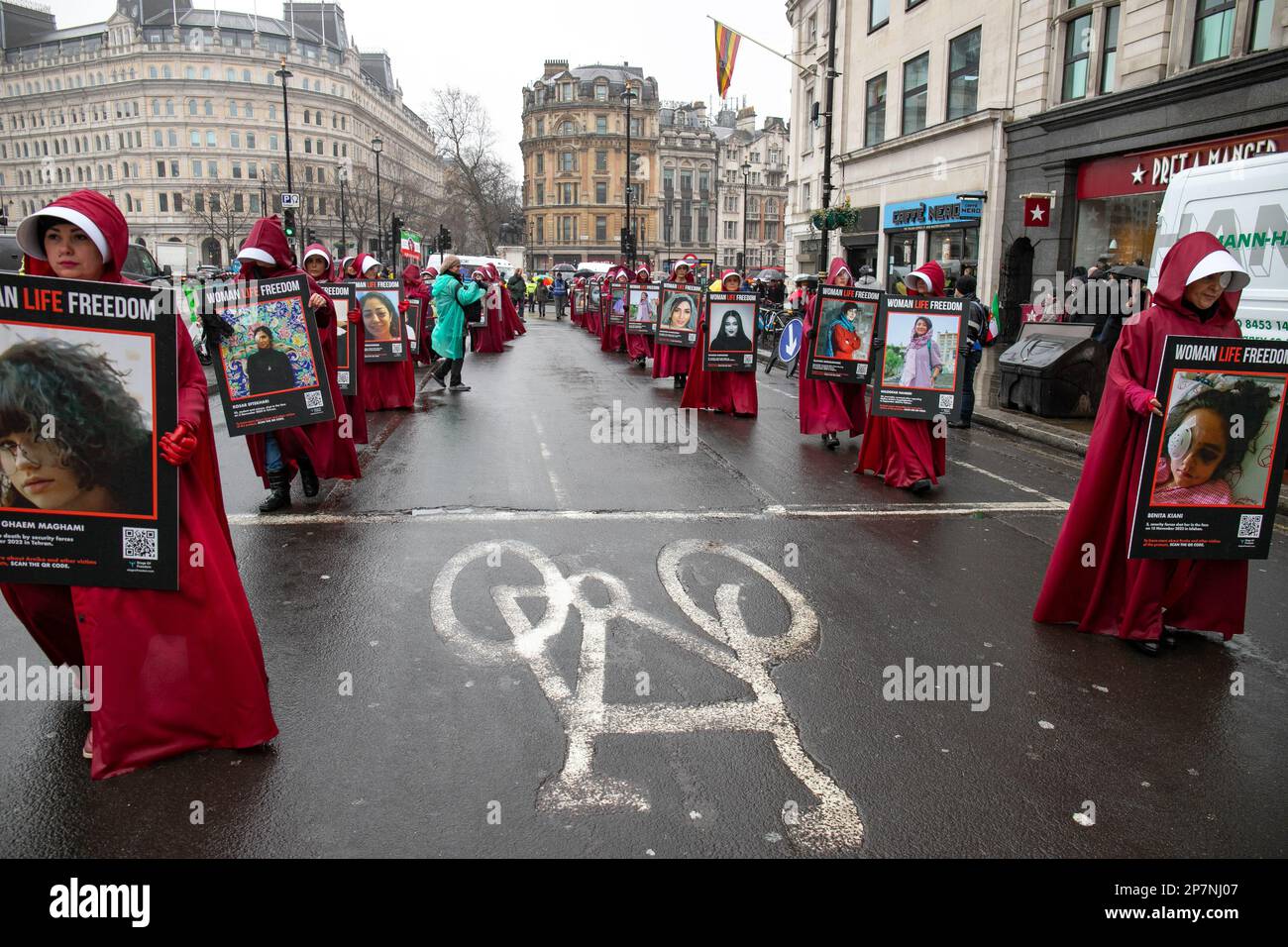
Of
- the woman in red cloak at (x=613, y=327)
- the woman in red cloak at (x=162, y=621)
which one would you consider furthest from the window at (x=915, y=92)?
the woman in red cloak at (x=162, y=621)

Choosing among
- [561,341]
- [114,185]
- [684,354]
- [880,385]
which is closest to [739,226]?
[114,185]

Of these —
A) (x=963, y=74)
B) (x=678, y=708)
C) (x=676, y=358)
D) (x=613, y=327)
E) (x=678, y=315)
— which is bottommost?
(x=678, y=708)

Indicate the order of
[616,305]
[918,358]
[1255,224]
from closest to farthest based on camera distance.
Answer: [918,358] → [1255,224] → [616,305]

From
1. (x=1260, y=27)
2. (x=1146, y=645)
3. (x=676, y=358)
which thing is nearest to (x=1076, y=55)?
(x=1260, y=27)

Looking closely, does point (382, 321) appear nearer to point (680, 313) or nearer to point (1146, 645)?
point (680, 313)

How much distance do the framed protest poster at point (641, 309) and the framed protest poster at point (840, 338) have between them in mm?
9352

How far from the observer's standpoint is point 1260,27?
16.0 meters

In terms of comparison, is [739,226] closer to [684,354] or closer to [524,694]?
[684,354]

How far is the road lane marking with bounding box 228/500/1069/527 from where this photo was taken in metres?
7.25

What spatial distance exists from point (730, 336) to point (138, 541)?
397 inches

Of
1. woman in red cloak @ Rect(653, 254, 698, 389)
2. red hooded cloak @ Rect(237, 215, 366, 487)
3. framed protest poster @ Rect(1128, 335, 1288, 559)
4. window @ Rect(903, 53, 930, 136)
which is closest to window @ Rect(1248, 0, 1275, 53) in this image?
woman in red cloak @ Rect(653, 254, 698, 389)

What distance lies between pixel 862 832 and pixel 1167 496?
2.74 metres

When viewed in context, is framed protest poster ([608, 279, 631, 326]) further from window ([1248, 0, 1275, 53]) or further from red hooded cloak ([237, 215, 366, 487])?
red hooded cloak ([237, 215, 366, 487])

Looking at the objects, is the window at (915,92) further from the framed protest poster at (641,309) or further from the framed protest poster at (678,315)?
the framed protest poster at (678,315)
